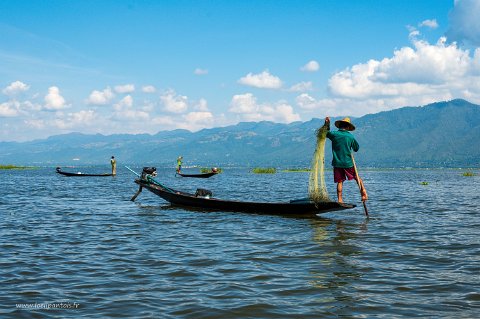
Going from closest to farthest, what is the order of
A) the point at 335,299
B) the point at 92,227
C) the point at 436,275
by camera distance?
1. the point at 335,299
2. the point at 436,275
3. the point at 92,227

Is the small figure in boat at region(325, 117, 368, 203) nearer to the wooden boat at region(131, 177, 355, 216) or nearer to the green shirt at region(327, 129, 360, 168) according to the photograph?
the green shirt at region(327, 129, 360, 168)

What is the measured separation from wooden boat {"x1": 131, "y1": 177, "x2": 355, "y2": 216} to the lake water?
19.0 inches

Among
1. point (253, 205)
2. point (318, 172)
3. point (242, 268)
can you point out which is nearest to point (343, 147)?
point (318, 172)

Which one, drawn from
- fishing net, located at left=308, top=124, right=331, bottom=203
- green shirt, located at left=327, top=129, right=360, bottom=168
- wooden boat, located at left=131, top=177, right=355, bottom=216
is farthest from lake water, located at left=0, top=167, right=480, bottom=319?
green shirt, located at left=327, top=129, right=360, bottom=168

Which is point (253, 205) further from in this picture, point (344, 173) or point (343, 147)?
point (343, 147)

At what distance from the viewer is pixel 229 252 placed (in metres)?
11.4

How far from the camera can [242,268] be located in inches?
380

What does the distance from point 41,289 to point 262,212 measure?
37.0 ft

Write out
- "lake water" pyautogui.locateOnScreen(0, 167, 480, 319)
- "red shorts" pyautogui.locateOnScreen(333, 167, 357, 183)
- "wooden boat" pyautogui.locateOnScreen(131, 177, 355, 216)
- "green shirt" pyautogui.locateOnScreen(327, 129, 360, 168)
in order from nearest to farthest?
"lake water" pyautogui.locateOnScreen(0, 167, 480, 319) → "green shirt" pyautogui.locateOnScreen(327, 129, 360, 168) → "red shorts" pyautogui.locateOnScreen(333, 167, 357, 183) → "wooden boat" pyautogui.locateOnScreen(131, 177, 355, 216)

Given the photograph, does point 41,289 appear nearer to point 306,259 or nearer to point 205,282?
point 205,282

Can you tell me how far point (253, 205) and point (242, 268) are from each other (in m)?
8.95

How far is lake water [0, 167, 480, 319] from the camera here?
23.3 feet

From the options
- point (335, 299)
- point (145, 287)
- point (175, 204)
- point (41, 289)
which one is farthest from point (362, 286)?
point (175, 204)

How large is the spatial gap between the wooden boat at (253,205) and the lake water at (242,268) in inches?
19.0
